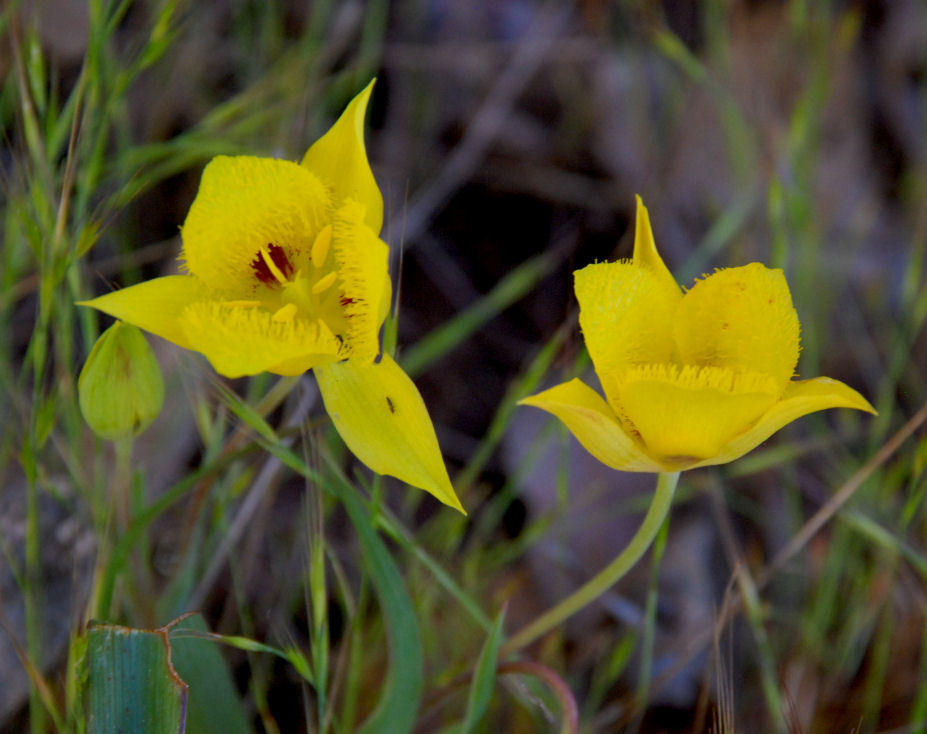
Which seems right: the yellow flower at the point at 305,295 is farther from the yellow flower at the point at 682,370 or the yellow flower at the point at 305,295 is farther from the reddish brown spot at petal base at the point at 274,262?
the yellow flower at the point at 682,370

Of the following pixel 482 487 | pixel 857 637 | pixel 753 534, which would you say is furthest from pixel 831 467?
pixel 482 487

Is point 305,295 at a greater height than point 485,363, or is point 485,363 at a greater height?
point 305,295

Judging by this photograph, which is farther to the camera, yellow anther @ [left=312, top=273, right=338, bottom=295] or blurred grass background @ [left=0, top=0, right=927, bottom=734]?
blurred grass background @ [left=0, top=0, right=927, bottom=734]

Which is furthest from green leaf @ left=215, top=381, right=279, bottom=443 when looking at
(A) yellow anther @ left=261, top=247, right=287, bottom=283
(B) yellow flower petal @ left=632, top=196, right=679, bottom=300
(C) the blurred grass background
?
(B) yellow flower petal @ left=632, top=196, right=679, bottom=300

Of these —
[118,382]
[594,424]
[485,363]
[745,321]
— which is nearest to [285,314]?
[118,382]

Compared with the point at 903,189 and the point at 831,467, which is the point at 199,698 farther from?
the point at 903,189

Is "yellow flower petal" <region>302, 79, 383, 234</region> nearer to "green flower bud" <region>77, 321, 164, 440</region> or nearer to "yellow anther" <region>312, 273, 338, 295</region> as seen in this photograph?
"yellow anther" <region>312, 273, 338, 295</region>

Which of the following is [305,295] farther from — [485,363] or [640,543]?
[485,363]
